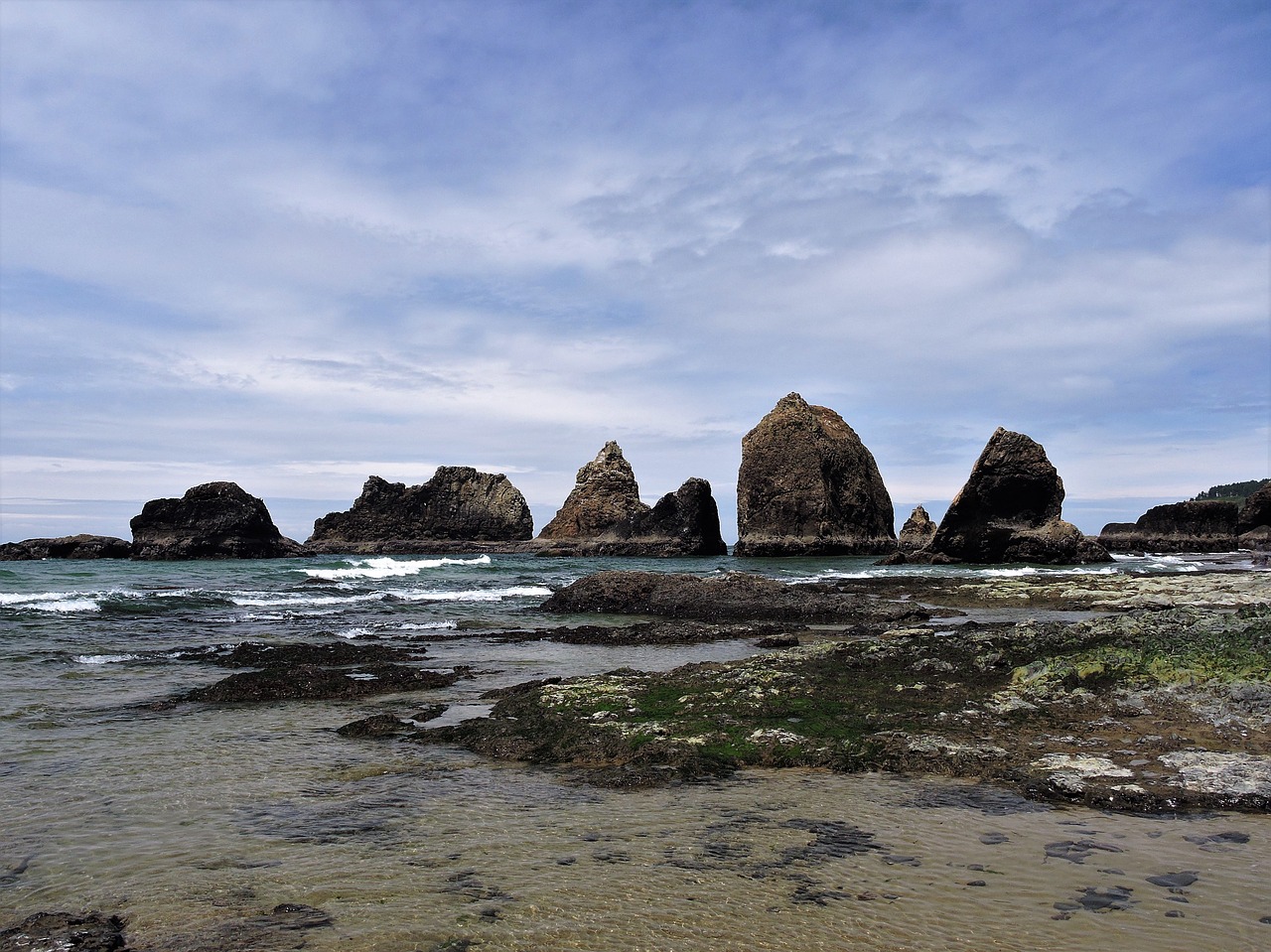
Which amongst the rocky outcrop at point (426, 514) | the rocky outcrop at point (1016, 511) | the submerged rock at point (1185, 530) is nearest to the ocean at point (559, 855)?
the rocky outcrop at point (1016, 511)

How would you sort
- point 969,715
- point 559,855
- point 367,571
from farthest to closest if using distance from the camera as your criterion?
point 367,571 → point 969,715 → point 559,855

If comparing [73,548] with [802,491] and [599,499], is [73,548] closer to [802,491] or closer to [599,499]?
[599,499]

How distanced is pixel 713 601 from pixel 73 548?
7348 centimetres

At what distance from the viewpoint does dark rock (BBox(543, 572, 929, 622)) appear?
19.2 metres

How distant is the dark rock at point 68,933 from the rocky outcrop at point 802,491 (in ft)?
250

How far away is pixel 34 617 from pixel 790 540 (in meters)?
64.7

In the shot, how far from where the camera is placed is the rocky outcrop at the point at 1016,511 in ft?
158

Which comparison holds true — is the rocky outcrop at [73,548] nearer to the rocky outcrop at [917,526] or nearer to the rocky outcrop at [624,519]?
the rocky outcrop at [624,519]

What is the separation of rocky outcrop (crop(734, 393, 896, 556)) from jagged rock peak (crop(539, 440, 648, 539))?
53.4ft

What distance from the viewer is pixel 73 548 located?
72625 mm

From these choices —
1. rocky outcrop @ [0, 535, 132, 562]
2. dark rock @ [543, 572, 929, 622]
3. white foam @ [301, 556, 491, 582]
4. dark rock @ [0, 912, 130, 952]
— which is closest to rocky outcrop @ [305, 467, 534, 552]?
rocky outcrop @ [0, 535, 132, 562]

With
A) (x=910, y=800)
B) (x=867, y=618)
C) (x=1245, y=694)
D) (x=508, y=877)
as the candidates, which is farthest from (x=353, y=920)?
(x=867, y=618)

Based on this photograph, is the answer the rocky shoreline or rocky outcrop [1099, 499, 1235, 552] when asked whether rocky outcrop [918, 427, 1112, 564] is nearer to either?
rocky outcrop [1099, 499, 1235, 552]

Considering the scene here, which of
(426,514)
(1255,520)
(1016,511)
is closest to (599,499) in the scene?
(426,514)
